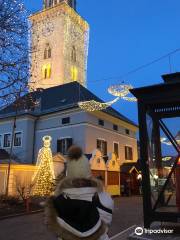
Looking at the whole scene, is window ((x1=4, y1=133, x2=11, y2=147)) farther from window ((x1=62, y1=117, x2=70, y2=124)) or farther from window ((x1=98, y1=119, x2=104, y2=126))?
window ((x1=98, y1=119, x2=104, y2=126))

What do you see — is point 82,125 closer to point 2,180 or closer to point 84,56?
point 2,180

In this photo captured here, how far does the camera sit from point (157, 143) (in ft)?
25.8

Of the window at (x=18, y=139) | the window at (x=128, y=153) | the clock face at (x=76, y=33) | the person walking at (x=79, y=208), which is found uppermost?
the clock face at (x=76, y=33)

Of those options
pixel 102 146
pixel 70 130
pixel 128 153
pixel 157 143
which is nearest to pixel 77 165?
pixel 157 143

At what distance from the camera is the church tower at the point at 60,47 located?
55.1m

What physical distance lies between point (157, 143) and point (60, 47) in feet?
165

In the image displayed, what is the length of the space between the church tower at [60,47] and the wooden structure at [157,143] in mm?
46458

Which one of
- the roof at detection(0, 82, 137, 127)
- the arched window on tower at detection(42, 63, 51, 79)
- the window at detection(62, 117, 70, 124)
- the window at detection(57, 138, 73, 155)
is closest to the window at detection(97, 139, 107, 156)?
the roof at detection(0, 82, 137, 127)

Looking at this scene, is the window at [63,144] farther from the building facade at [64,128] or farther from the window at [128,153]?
the window at [128,153]

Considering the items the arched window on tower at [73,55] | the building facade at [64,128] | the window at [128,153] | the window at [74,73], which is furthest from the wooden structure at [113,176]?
the arched window on tower at [73,55]

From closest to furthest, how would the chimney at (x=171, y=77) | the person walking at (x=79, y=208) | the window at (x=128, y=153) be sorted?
the person walking at (x=79, y=208), the chimney at (x=171, y=77), the window at (x=128, y=153)

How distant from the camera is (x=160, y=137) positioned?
780cm

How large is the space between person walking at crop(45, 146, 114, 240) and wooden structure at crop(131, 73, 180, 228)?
134 inches

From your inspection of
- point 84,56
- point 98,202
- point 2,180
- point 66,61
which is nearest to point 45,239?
point 98,202
